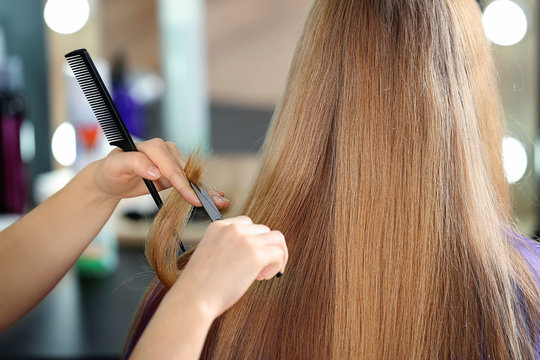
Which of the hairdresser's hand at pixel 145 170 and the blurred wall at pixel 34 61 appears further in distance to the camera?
the blurred wall at pixel 34 61

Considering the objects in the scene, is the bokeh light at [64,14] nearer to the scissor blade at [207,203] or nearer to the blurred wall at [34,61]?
the blurred wall at [34,61]

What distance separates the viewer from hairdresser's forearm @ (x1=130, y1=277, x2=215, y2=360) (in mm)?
398

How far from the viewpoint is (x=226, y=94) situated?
1862mm

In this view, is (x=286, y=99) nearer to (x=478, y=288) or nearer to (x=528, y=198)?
(x=478, y=288)

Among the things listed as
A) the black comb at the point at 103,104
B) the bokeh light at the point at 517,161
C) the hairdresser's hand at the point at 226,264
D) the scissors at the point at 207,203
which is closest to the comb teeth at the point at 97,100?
the black comb at the point at 103,104

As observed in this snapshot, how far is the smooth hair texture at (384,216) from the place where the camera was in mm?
541

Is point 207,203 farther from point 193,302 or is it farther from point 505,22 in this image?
point 505,22

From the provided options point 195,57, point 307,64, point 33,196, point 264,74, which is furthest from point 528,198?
point 33,196

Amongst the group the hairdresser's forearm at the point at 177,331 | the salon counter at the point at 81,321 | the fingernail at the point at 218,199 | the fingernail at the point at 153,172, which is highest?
the fingernail at the point at 153,172

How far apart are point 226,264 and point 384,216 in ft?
0.66

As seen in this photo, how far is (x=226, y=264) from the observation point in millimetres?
419

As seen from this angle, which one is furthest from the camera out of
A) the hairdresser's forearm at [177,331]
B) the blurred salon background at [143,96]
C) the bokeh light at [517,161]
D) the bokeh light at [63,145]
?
the bokeh light at [63,145]

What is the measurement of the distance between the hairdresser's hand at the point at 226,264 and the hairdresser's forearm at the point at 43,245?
265 millimetres

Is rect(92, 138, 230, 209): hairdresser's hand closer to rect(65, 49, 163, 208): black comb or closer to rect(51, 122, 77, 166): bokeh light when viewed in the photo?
rect(65, 49, 163, 208): black comb
